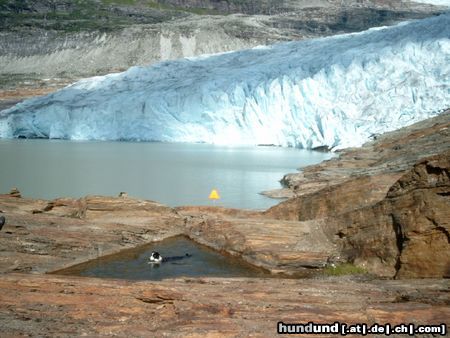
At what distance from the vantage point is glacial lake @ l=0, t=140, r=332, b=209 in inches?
806

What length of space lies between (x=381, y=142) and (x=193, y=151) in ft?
49.3

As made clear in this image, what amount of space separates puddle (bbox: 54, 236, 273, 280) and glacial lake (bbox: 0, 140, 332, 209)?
6.79 metres

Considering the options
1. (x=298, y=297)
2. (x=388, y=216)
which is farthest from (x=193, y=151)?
(x=298, y=297)

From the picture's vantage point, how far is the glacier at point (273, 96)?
35.5 meters

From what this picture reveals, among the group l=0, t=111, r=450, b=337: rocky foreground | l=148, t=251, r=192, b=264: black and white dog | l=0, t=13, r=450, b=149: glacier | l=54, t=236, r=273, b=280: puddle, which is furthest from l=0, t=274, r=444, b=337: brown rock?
l=0, t=13, r=450, b=149: glacier

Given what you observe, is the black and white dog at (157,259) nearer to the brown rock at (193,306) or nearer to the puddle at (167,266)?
the puddle at (167,266)

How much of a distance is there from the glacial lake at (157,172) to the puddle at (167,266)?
6.79m

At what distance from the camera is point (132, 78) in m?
51.1

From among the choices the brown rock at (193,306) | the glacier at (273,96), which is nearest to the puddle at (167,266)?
the brown rock at (193,306)

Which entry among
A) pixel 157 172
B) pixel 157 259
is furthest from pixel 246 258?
pixel 157 172

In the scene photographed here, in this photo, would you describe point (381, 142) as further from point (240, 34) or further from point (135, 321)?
point (240, 34)

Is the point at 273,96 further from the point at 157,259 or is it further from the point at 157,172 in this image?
the point at 157,259

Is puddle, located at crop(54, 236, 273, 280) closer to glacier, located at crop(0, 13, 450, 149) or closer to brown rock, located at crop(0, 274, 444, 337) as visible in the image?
brown rock, located at crop(0, 274, 444, 337)

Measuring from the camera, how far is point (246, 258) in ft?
35.3
